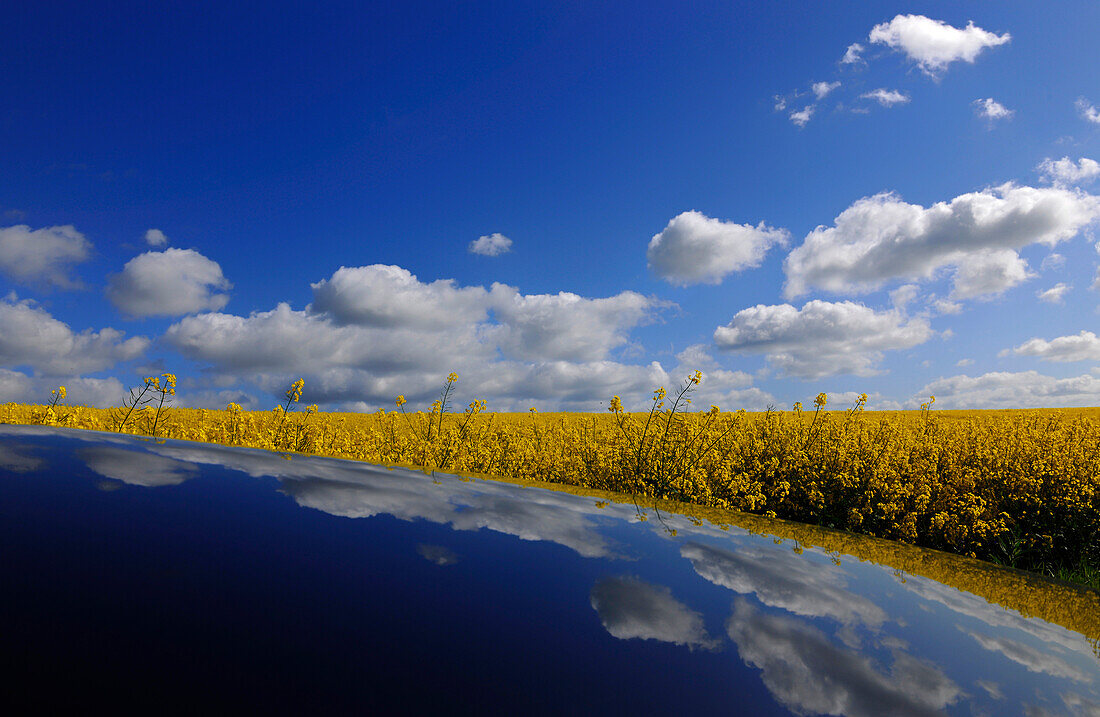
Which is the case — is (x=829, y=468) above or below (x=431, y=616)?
below

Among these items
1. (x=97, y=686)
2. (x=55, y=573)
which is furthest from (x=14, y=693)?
(x=55, y=573)

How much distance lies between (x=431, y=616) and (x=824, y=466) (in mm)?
7153

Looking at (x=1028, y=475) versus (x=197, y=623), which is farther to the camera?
(x=1028, y=475)

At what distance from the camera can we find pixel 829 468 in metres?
7.06

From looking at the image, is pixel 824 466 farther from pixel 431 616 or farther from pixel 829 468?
pixel 431 616

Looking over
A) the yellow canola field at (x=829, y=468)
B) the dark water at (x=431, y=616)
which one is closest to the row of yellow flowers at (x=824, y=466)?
the yellow canola field at (x=829, y=468)

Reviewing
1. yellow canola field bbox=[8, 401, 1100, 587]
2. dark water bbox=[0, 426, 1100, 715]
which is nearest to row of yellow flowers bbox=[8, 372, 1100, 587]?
yellow canola field bbox=[8, 401, 1100, 587]

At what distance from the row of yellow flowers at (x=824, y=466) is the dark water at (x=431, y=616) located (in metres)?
2.78

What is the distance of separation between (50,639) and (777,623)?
1.81 metres

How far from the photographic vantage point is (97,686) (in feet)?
3.06

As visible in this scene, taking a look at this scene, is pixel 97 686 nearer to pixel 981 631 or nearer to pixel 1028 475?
pixel 981 631

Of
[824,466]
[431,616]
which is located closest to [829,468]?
[824,466]

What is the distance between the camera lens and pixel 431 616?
1339 mm

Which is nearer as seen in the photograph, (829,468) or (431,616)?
(431,616)
